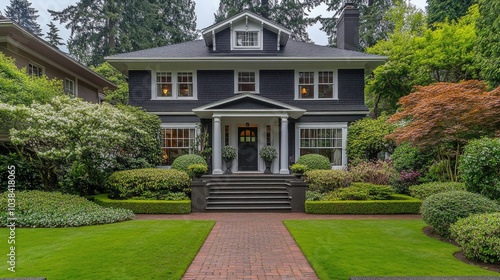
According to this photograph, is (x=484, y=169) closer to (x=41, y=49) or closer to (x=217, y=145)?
(x=217, y=145)

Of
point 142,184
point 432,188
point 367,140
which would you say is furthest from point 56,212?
point 367,140

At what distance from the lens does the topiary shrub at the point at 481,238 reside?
5.20 metres

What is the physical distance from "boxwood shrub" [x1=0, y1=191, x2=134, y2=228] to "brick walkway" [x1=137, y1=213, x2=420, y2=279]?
3.24 meters

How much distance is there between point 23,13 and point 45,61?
29.4 meters

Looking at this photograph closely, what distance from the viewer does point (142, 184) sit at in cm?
1136

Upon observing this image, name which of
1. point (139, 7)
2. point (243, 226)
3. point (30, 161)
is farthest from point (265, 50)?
point (139, 7)

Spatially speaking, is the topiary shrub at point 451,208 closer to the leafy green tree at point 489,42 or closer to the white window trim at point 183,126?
the leafy green tree at point 489,42

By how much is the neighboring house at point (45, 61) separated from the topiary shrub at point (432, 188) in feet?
52.2

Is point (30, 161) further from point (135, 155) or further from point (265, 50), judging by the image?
point (265, 50)

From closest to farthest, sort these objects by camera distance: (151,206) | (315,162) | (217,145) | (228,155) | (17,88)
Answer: (151,206)
(17,88)
(315,162)
(217,145)
(228,155)

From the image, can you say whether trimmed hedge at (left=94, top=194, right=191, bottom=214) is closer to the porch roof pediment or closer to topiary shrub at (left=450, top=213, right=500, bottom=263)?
the porch roof pediment

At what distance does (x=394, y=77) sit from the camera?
19.4m

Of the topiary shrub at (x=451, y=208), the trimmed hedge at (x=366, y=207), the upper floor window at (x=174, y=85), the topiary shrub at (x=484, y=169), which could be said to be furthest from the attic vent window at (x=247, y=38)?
the topiary shrub at (x=451, y=208)

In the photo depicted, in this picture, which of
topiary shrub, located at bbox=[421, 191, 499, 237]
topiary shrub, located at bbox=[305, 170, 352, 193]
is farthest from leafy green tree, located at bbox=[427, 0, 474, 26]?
topiary shrub, located at bbox=[421, 191, 499, 237]
